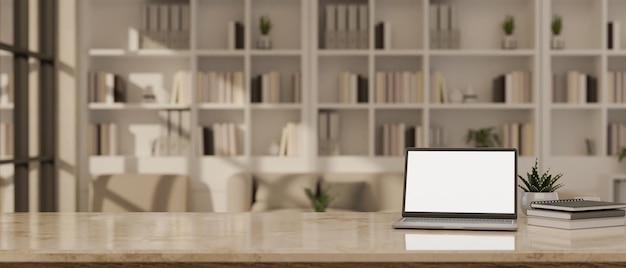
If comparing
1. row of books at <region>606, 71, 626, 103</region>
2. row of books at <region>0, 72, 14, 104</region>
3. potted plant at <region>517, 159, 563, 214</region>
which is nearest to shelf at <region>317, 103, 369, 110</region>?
row of books at <region>606, 71, 626, 103</region>

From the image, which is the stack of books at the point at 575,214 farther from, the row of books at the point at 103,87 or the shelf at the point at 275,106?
the row of books at the point at 103,87

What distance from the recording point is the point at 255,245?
2.30 metres

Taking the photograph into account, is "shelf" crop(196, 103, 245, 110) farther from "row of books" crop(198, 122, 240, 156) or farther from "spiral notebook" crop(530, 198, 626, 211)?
"spiral notebook" crop(530, 198, 626, 211)

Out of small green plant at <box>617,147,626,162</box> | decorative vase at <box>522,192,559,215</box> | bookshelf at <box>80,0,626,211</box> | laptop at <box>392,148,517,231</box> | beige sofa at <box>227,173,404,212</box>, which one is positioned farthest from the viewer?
bookshelf at <box>80,0,626,211</box>

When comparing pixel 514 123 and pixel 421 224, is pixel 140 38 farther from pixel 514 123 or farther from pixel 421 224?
pixel 421 224

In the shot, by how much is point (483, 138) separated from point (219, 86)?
7.28 ft

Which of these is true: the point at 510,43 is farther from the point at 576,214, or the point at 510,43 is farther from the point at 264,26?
the point at 576,214

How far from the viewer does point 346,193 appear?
21.0ft

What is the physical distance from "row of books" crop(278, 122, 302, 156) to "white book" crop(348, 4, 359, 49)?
0.81 meters

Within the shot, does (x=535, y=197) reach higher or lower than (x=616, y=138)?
lower

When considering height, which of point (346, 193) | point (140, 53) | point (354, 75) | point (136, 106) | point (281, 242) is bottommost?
point (346, 193)

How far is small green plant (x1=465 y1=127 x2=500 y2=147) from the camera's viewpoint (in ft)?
21.8

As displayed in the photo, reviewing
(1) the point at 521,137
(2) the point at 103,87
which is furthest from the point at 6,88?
(1) the point at 521,137

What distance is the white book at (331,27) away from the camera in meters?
6.63
